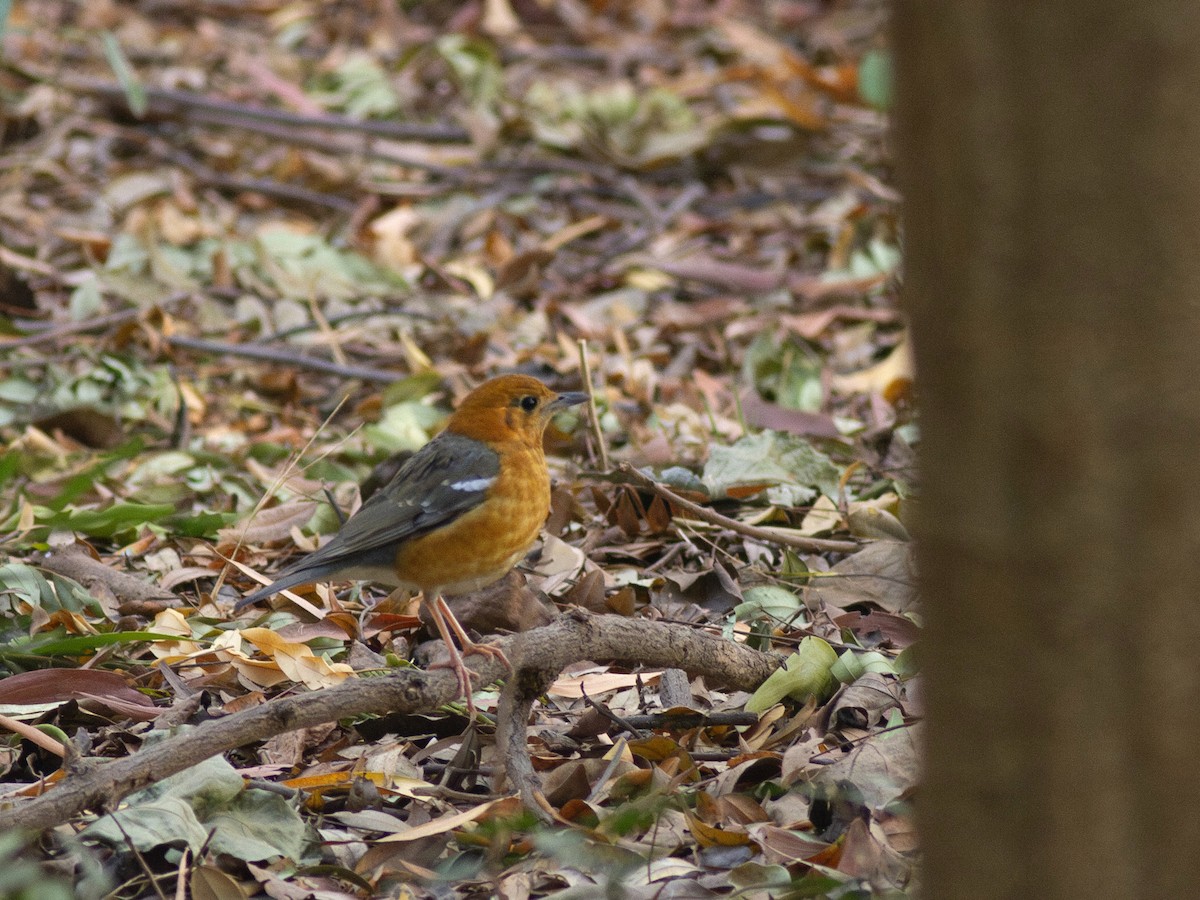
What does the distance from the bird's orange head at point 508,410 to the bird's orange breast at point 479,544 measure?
0.34 metres

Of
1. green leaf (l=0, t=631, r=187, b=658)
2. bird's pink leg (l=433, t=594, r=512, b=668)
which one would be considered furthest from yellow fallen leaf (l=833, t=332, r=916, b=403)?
green leaf (l=0, t=631, r=187, b=658)

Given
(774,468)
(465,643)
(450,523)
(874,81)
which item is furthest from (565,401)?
(874,81)

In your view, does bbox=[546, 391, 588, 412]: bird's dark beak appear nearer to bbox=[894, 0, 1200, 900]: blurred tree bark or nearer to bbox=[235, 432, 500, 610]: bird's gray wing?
bbox=[235, 432, 500, 610]: bird's gray wing

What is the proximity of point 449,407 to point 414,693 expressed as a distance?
3794 mm

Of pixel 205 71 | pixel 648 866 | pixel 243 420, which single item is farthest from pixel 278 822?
pixel 205 71

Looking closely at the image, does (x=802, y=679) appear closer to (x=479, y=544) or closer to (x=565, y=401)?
(x=479, y=544)

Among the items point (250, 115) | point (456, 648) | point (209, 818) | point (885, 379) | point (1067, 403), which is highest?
point (1067, 403)

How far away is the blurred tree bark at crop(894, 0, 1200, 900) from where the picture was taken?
163cm

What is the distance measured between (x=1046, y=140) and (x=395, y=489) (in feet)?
11.9

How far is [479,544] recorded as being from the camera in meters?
4.67

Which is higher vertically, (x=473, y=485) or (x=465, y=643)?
(x=473, y=485)

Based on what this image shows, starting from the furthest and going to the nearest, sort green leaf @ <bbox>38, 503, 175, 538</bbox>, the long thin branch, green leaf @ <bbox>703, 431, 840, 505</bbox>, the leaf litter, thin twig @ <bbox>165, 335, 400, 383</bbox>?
the long thin branch
thin twig @ <bbox>165, 335, 400, 383</bbox>
green leaf @ <bbox>703, 431, 840, 505</bbox>
green leaf @ <bbox>38, 503, 175, 538</bbox>
the leaf litter

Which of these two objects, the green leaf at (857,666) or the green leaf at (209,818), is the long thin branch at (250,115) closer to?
the green leaf at (857,666)

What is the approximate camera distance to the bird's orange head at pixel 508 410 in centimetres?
520
